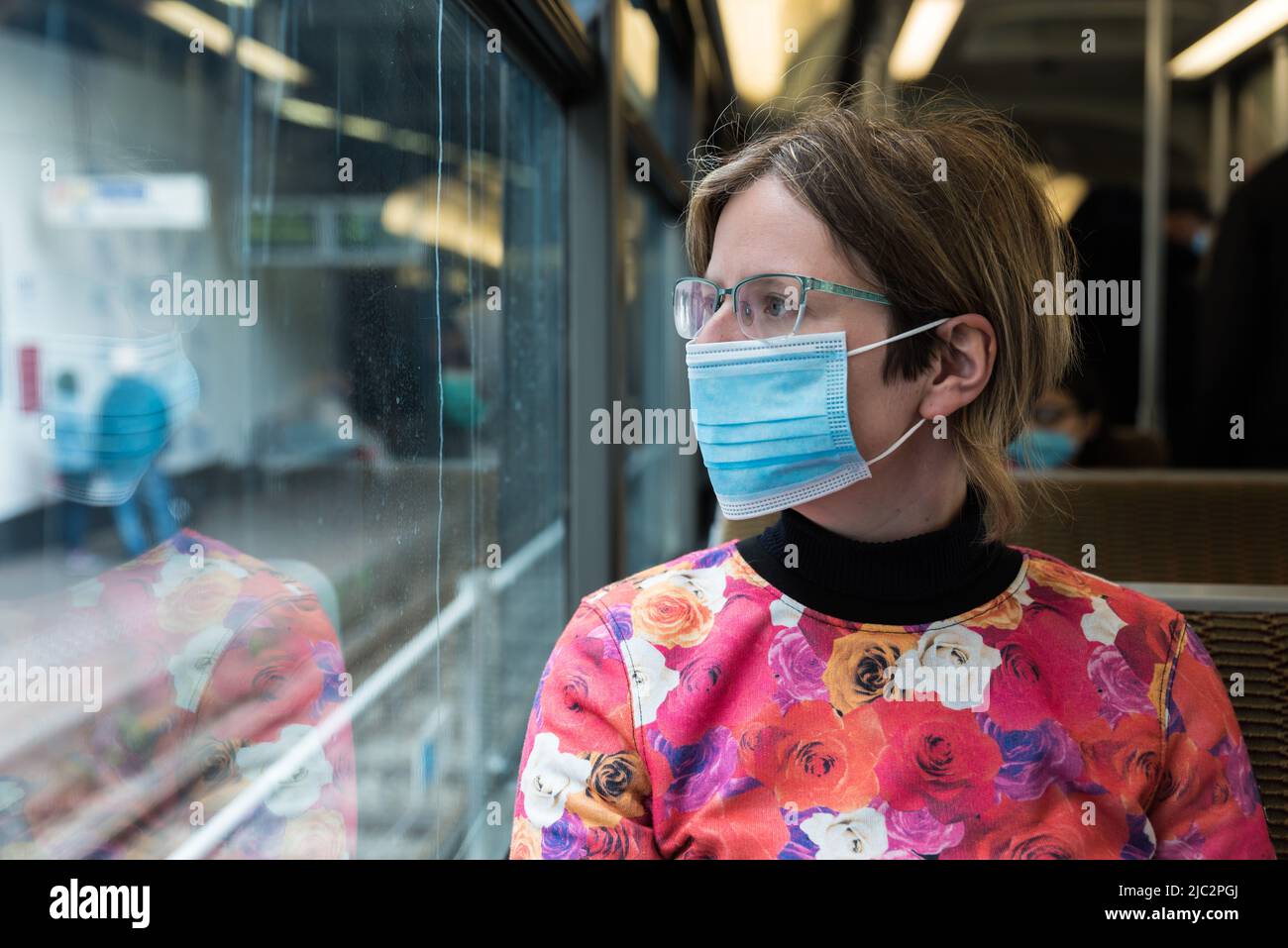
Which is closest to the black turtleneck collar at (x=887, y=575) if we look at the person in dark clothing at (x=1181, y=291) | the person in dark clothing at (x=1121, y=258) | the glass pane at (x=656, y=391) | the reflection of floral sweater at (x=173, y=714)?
the reflection of floral sweater at (x=173, y=714)

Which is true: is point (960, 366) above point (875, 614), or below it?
above

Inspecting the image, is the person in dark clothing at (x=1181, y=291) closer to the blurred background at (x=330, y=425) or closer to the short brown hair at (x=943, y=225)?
the blurred background at (x=330, y=425)

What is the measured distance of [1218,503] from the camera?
194 centimetres

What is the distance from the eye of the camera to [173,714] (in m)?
0.96

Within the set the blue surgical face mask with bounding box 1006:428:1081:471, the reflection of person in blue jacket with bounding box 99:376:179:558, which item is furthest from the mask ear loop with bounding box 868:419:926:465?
the blue surgical face mask with bounding box 1006:428:1081:471

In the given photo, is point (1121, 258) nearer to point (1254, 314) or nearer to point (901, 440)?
point (1254, 314)

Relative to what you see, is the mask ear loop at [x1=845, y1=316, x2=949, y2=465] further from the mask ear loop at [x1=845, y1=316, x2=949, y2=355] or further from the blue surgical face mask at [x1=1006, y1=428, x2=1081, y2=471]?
the blue surgical face mask at [x1=1006, y1=428, x2=1081, y2=471]

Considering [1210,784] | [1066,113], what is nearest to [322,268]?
[1210,784]

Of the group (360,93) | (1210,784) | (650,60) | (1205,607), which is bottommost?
(1210,784)

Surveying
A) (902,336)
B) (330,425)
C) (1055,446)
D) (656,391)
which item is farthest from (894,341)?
(656,391)

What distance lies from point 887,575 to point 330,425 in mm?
722
